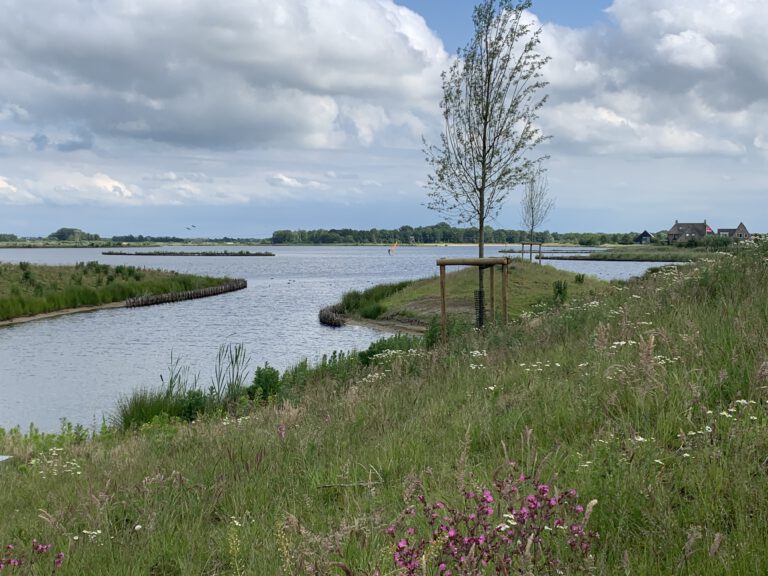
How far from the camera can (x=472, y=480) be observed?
11.4ft

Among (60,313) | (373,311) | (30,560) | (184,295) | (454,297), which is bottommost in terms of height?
(60,313)

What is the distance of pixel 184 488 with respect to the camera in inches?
189

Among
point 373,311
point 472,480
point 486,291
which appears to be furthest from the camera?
point 373,311

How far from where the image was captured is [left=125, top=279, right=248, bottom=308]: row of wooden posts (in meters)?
49.6

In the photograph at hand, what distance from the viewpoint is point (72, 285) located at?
49.4 metres

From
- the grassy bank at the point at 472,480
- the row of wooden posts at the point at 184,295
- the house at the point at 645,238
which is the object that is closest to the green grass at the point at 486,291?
the grassy bank at the point at 472,480

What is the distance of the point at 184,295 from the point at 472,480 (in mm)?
55424

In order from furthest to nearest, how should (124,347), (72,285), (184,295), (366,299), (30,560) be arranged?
(184,295) < (72,285) < (366,299) < (124,347) < (30,560)

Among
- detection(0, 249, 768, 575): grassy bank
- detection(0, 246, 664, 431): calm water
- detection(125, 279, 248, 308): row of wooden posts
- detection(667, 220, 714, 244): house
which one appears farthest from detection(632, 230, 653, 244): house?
detection(0, 249, 768, 575): grassy bank

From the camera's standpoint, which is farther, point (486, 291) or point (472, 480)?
point (486, 291)

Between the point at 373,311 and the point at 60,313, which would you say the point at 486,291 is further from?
the point at 60,313

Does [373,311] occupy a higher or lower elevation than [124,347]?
higher

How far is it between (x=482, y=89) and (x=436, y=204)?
4835mm

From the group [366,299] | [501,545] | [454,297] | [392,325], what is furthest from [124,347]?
[501,545]
